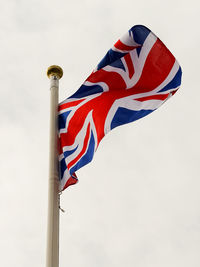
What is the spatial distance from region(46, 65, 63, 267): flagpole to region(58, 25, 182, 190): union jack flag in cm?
26

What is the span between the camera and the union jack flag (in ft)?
33.2

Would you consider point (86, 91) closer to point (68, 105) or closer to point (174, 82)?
point (68, 105)

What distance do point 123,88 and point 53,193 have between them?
3322mm

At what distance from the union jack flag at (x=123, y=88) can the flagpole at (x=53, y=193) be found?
0.26m

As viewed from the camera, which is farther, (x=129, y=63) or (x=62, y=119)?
(x=129, y=63)

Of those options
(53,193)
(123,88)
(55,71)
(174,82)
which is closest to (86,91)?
(123,88)

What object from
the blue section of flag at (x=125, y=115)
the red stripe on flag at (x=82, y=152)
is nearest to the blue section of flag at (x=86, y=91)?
the blue section of flag at (x=125, y=115)

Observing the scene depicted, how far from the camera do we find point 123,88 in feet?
35.9

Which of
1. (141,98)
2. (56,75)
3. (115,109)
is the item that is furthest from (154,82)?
(56,75)

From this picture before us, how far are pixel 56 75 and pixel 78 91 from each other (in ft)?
2.73

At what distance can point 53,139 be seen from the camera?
9.48 metres

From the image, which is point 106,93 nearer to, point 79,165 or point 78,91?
point 78,91

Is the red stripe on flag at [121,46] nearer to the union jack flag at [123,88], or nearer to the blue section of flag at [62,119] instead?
the union jack flag at [123,88]

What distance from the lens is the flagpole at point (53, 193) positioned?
809 cm
